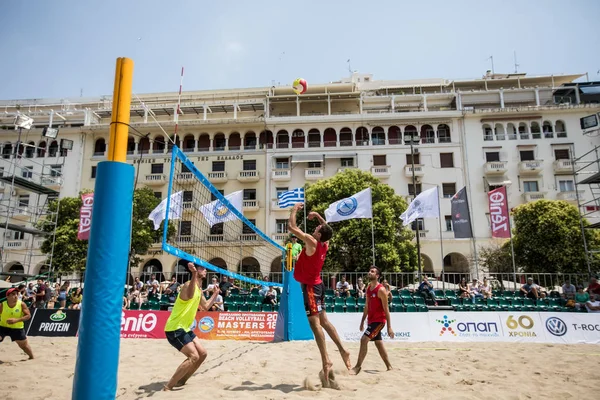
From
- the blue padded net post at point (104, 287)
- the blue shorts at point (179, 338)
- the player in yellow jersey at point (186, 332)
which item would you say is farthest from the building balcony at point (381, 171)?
the blue padded net post at point (104, 287)

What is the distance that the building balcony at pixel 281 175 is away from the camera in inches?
1188

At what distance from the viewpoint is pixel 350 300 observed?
13.7m

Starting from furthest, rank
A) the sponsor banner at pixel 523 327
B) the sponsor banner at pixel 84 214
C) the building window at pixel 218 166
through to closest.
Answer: the building window at pixel 218 166, the sponsor banner at pixel 84 214, the sponsor banner at pixel 523 327

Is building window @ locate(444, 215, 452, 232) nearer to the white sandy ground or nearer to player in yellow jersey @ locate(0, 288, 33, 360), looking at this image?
the white sandy ground

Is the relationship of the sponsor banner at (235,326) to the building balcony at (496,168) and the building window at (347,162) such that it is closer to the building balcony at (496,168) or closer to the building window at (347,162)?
the building window at (347,162)

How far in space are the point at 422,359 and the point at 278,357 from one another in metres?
2.62

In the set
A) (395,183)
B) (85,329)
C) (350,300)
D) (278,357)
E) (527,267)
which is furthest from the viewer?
(395,183)

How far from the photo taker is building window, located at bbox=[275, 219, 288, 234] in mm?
29594

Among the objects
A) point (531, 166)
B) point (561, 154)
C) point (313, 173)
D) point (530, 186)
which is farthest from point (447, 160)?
point (313, 173)

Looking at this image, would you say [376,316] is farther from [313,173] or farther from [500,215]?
[313,173]

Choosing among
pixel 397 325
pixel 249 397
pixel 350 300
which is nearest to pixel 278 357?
pixel 249 397

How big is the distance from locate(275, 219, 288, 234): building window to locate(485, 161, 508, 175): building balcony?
15256 mm

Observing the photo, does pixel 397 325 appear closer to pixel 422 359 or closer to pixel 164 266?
pixel 422 359

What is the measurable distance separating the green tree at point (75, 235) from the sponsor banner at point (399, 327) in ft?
59.9
